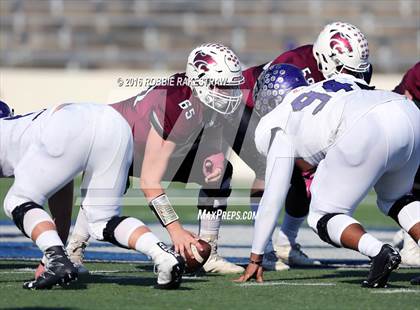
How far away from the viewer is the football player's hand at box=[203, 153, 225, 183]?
6.10m

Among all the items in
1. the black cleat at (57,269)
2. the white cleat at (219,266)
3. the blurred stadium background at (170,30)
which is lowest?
the blurred stadium background at (170,30)

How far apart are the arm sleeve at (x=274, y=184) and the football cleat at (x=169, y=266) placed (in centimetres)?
53

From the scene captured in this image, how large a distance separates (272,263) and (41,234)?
185 cm

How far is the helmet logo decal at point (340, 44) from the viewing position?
5871 mm

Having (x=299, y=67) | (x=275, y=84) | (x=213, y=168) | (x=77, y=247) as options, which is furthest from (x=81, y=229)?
(x=299, y=67)

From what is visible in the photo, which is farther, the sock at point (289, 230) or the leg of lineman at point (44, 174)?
the sock at point (289, 230)

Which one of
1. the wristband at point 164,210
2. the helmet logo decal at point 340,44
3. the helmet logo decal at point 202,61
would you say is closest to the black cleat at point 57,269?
the wristband at point 164,210

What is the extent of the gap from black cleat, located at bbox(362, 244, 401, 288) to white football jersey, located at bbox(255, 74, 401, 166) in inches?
25.1

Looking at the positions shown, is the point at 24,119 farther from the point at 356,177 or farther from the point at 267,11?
the point at 267,11

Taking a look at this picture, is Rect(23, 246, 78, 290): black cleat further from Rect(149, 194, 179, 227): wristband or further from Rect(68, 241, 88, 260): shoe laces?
Rect(68, 241, 88, 260): shoe laces

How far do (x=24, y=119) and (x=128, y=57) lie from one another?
35.7 ft

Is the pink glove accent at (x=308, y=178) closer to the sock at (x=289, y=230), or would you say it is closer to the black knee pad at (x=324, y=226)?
the sock at (x=289, y=230)

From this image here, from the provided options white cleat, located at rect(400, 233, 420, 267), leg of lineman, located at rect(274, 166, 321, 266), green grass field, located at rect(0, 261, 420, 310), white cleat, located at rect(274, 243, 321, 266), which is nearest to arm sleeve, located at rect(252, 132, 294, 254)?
green grass field, located at rect(0, 261, 420, 310)

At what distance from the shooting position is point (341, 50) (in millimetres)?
5898
